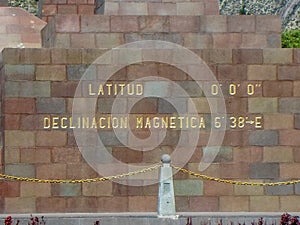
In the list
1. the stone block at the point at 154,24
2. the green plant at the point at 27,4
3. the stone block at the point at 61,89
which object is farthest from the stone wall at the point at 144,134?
the green plant at the point at 27,4

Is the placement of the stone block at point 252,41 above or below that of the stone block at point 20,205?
above

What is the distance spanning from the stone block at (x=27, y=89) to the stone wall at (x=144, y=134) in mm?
18

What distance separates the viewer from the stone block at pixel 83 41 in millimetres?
18750

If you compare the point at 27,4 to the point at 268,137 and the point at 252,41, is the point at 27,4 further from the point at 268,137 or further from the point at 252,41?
the point at 268,137

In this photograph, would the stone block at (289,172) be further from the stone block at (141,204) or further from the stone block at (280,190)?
the stone block at (141,204)

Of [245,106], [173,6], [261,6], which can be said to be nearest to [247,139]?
[245,106]

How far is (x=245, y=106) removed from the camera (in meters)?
18.2

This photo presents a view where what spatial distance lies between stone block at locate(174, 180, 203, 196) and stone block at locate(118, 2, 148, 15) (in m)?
3.71

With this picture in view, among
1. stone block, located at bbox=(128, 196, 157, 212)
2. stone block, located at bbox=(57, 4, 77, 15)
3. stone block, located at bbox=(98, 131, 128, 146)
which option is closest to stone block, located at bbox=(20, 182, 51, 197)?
stone block, located at bbox=(98, 131, 128, 146)

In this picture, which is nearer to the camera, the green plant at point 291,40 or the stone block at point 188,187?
the stone block at point 188,187

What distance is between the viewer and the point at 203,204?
17875mm

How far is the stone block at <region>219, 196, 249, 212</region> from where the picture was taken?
58.9 ft

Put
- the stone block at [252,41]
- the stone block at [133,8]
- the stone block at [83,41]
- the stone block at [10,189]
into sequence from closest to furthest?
the stone block at [10,189], the stone block at [83,41], the stone block at [252,41], the stone block at [133,8]

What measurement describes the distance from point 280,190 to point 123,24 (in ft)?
13.9
